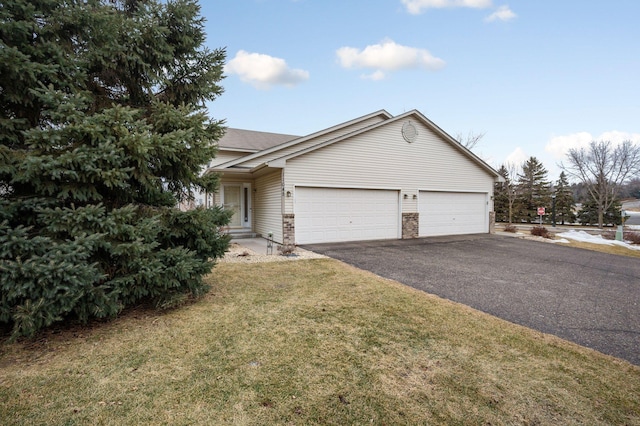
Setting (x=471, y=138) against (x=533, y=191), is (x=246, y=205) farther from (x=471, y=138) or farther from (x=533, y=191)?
(x=533, y=191)

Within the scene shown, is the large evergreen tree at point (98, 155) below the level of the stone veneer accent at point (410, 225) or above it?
above

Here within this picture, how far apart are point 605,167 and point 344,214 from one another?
30.6 metres

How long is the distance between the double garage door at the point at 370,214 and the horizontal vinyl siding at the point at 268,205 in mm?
768

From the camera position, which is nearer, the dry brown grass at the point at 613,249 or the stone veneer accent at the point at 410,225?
the dry brown grass at the point at 613,249

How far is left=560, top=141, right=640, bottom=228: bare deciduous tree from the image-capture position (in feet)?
87.0

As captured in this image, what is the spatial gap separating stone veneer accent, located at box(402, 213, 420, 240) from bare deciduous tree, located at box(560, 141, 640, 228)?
2559cm

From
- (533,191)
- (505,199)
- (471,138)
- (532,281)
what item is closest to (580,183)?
(533,191)

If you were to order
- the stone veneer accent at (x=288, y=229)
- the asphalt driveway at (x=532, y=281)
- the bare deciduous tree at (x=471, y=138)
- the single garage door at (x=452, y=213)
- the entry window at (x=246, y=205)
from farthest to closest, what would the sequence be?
the bare deciduous tree at (x=471, y=138) < the entry window at (x=246, y=205) < the single garage door at (x=452, y=213) < the stone veneer accent at (x=288, y=229) < the asphalt driveway at (x=532, y=281)

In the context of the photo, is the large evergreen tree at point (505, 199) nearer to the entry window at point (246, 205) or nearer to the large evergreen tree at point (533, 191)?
the large evergreen tree at point (533, 191)

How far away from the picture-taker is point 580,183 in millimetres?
30781

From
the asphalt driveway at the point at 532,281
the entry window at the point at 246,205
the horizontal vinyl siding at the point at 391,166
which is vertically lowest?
the asphalt driveway at the point at 532,281

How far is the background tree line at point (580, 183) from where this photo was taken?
27000mm

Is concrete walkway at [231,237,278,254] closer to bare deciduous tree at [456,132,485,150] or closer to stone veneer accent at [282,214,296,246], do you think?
stone veneer accent at [282,214,296,246]

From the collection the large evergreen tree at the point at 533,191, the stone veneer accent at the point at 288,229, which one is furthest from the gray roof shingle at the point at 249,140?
the large evergreen tree at the point at 533,191
